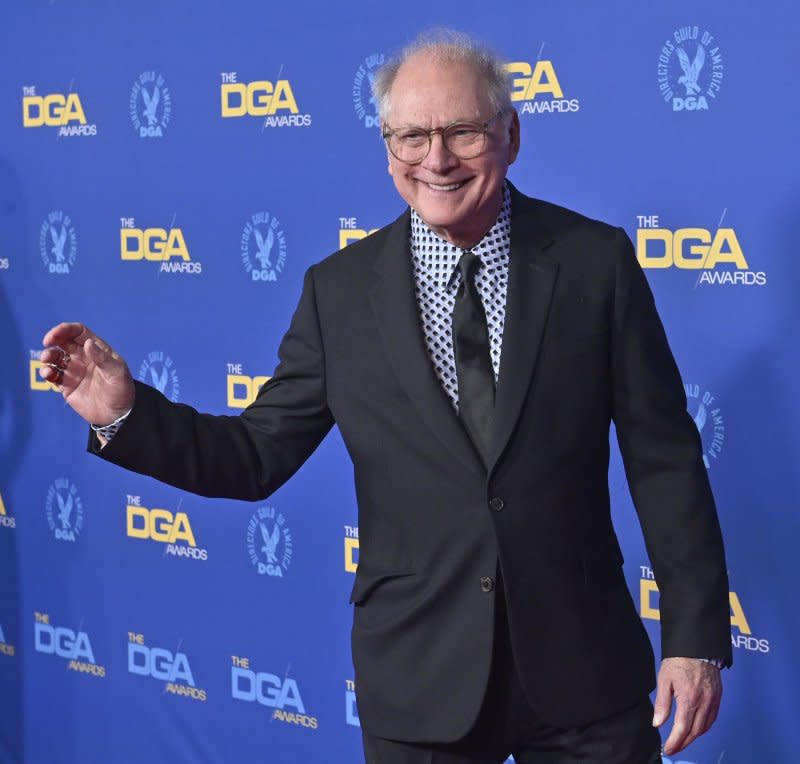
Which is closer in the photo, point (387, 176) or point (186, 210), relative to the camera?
point (387, 176)

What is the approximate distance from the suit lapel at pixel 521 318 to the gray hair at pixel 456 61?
200mm

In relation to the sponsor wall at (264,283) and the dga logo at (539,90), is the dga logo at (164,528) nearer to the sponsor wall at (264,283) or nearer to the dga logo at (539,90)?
the sponsor wall at (264,283)

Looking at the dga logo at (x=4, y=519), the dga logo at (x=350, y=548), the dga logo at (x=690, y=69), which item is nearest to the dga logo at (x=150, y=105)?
the dga logo at (x=350, y=548)

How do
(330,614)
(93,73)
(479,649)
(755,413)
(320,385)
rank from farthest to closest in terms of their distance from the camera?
(93,73) → (330,614) → (755,413) → (320,385) → (479,649)

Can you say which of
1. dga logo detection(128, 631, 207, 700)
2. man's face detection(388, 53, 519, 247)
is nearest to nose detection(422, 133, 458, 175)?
man's face detection(388, 53, 519, 247)

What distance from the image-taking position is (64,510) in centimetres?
379

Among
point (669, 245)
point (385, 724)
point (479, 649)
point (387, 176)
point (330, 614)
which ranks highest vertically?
point (387, 176)

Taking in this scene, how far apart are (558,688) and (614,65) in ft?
4.55

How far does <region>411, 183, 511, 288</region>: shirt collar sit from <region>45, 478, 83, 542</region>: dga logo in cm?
215

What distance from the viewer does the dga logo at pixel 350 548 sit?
3.21 m

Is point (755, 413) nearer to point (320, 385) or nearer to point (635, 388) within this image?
point (635, 388)

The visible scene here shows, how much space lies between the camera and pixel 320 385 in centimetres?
197

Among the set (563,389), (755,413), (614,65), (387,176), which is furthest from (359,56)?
(563,389)

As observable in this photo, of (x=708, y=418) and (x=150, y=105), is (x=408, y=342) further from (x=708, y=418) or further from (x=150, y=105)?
(x=150, y=105)
